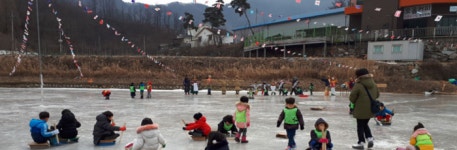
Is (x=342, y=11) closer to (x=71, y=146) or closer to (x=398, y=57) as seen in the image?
(x=398, y=57)

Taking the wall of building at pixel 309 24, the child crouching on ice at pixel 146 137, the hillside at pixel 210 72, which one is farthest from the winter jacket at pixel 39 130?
the wall of building at pixel 309 24

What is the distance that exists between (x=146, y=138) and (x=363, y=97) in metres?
4.65

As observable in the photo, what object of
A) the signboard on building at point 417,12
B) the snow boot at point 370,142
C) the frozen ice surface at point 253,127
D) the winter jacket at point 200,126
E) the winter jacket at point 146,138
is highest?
the signboard on building at point 417,12

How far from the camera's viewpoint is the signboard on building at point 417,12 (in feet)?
115

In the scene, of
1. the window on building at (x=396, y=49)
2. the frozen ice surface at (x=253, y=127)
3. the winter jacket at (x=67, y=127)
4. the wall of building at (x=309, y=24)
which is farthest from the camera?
the wall of building at (x=309, y=24)

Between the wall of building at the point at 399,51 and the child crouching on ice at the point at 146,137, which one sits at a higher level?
the wall of building at the point at 399,51

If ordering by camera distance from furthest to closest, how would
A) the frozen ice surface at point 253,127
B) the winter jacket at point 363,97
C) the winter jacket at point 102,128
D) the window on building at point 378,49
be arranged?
the window on building at point 378,49 < the frozen ice surface at point 253,127 < the winter jacket at point 102,128 < the winter jacket at point 363,97

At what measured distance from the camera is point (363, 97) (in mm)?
7371

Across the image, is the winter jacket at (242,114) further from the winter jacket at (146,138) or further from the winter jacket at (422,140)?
the winter jacket at (422,140)

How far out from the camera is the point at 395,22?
37.5 m

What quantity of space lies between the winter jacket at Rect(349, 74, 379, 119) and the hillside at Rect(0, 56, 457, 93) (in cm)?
2206

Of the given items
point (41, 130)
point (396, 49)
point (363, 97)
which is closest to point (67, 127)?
point (41, 130)

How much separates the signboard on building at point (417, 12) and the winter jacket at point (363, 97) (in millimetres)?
33204

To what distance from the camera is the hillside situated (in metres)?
30.1
